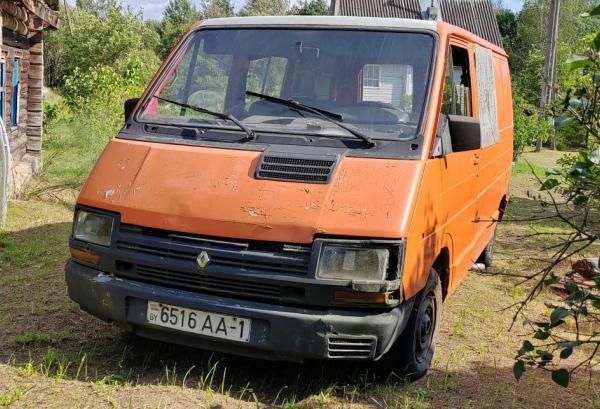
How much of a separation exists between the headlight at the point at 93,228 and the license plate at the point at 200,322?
0.49 meters

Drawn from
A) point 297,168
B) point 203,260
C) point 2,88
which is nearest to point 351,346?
point 203,260

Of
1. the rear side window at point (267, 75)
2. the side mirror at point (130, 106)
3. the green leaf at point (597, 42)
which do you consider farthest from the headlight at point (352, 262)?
the side mirror at point (130, 106)

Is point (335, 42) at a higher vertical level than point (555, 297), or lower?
higher

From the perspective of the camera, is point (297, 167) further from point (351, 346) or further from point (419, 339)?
point (419, 339)

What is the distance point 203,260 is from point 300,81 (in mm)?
1496

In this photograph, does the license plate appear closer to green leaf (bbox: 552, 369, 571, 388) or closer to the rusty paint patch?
the rusty paint patch

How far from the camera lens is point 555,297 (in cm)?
684

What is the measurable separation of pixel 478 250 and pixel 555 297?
1.14 meters

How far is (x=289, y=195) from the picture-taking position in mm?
3768

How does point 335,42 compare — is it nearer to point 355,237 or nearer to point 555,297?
point 355,237

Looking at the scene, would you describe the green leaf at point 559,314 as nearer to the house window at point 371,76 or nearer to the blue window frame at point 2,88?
the house window at point 371,76

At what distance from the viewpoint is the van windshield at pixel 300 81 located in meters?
4.32

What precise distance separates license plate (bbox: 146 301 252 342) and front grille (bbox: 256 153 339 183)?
81 cm

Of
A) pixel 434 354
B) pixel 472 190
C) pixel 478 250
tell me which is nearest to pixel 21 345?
pixel 434 354
